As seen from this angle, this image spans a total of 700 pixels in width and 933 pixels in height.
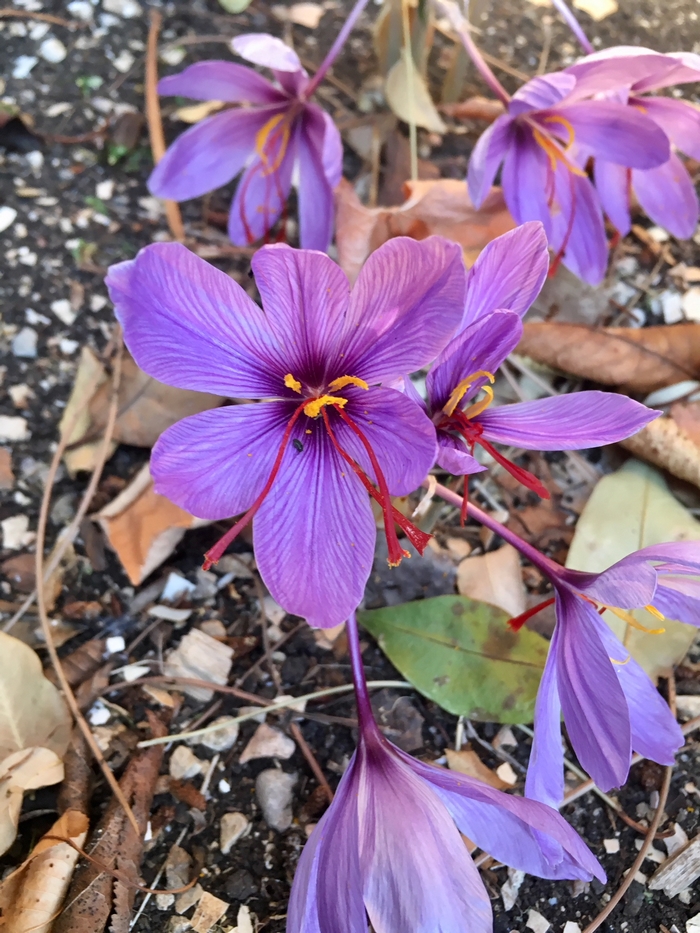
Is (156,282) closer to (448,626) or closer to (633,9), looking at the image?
(448,626)

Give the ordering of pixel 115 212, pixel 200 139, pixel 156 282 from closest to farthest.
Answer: pixel 156 282 < pixel 200 139 < pixel 115 212

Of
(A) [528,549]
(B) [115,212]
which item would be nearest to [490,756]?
(A) [528,549]

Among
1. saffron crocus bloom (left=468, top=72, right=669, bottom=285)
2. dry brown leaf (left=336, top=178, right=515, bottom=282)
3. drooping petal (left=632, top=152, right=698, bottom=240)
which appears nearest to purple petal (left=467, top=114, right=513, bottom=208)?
saffron crocus bloom (left=468, top=72, right=669, bottom=285)

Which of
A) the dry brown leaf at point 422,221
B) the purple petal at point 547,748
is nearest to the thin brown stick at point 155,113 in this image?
the dry brown leaf at point 422,221

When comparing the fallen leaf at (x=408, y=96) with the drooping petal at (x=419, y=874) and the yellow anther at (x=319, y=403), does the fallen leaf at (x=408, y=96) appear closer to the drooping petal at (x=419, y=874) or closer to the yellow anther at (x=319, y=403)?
the yellow anther at (x=319, y=403)

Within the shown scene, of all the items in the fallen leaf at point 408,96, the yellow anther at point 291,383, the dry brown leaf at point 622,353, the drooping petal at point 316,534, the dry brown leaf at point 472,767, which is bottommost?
the dry brown leaf at point 472,767
